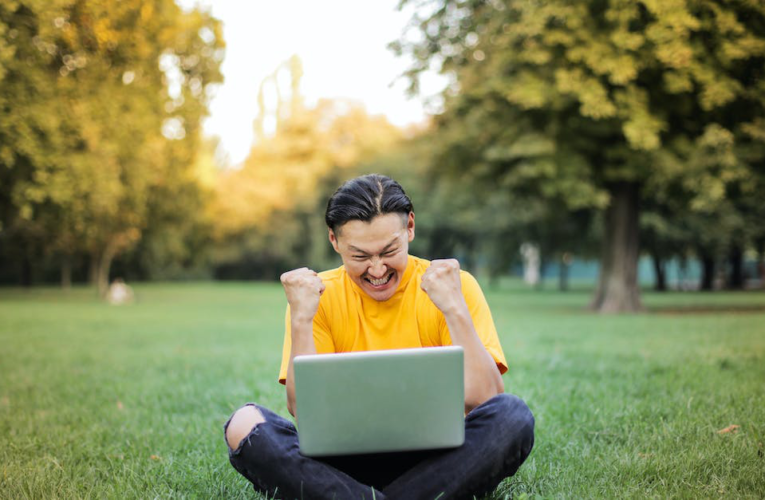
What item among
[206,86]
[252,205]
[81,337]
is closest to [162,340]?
[81,337]

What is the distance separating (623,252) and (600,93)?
460 centimetres

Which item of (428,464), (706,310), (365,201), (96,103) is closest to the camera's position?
(428,464)

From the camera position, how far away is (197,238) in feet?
112

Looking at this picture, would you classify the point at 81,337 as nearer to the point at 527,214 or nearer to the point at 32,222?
the point at 32,222

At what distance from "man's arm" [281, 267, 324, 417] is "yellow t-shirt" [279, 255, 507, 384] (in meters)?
0.20

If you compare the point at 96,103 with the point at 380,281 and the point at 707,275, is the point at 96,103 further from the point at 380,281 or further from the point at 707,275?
the point at 707,275

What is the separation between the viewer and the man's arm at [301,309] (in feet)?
8.90

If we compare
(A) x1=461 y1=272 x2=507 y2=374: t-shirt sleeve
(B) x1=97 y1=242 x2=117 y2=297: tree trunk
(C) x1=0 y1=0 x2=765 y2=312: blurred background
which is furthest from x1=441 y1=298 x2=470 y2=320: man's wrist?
(B) x1=97 y1=242 x2=117 y2=297: tree trunk

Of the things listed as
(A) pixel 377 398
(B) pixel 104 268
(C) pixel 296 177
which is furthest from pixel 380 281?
(C) pixel 296 177

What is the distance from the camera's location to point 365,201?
2824mm

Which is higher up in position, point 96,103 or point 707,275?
point 96,103

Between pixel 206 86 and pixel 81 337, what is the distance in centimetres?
1152

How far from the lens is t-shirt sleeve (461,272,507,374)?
2812mm

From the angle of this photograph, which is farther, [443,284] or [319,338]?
[319,338]
